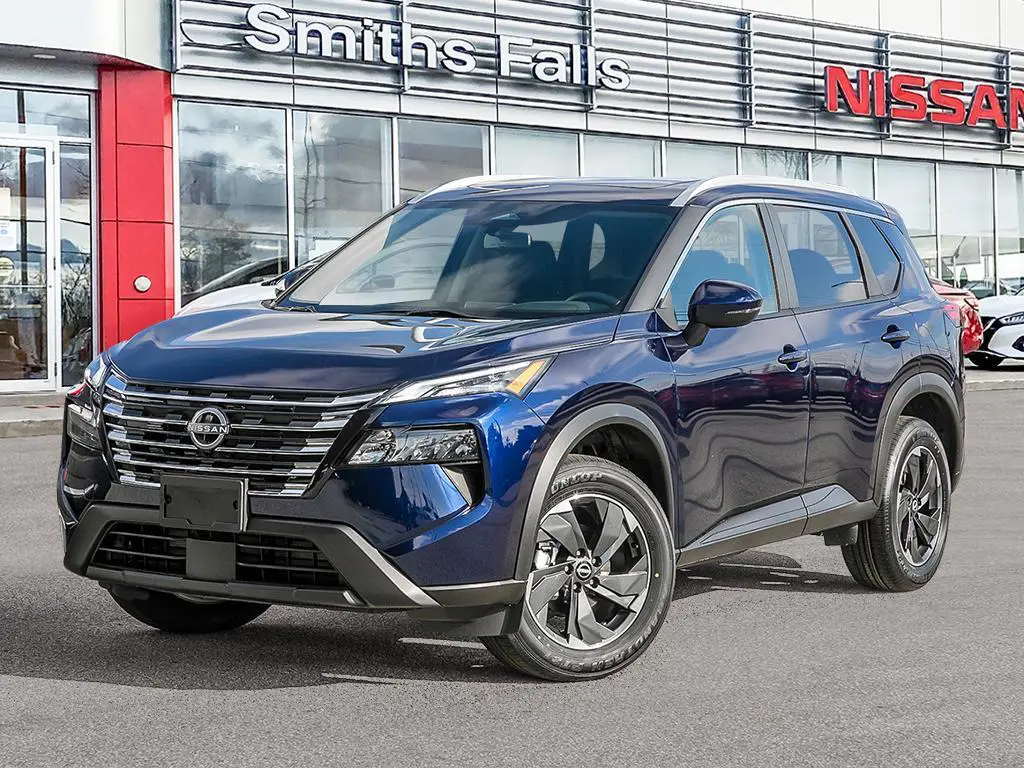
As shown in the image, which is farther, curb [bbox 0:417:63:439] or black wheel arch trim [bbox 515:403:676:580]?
curb [bbox 0:417:63:439]

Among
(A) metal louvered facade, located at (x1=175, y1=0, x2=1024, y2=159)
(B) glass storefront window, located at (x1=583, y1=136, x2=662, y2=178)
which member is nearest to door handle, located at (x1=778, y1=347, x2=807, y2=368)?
(A) metal louvered facade, located at (x1=175, y1=0, x2=1024, y2=159)

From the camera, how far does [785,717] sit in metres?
4.91

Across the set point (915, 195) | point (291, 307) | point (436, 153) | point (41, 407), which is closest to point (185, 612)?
point (291, 307)

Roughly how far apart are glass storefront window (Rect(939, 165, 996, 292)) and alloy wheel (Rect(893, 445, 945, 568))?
2382 cm

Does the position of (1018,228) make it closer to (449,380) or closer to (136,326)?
(136,326)

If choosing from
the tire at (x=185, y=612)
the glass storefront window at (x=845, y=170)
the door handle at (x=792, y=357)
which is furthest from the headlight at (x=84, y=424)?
the glass storefront window at (x=845, y=170)

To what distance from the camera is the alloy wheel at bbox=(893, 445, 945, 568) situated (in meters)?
7.05

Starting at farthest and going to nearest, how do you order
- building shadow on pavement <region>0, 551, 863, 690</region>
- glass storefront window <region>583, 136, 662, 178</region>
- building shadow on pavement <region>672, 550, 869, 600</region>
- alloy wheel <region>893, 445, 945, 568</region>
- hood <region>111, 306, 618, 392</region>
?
1. glass storefront window <region>583, 136, 662, 178</region>
2. building shadow on pavement <region>672, 550, 869, 600</region>
3. alloy wheel <region>893, 445, 945, 568</region>
4. building shadow on pavement <region>0, 551, 863, 690</region>
5. hood <region>111, 306, 618, 392</region>

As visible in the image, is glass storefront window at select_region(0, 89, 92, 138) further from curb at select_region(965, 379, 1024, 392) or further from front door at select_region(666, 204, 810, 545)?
front door at select_region(666, 204, 810, 545)

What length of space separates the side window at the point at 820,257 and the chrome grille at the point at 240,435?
7.93 feet

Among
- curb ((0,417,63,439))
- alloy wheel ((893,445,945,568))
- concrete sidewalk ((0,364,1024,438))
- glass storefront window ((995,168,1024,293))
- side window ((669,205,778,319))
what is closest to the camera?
side window ((669,205,778,319))

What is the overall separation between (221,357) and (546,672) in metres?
1.46

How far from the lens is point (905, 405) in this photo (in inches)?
275

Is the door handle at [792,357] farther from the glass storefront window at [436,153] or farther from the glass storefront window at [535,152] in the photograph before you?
the glass storefront window at [535,152]
